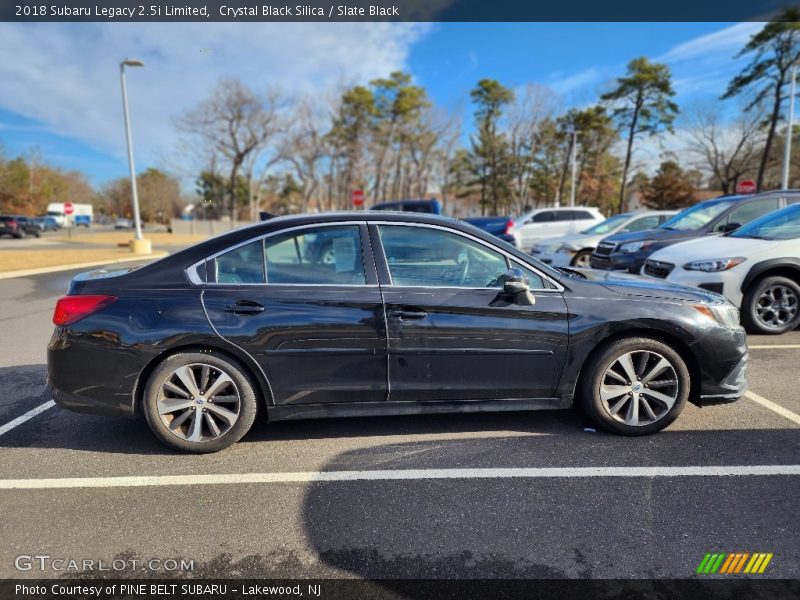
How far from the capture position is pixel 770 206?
305 inches

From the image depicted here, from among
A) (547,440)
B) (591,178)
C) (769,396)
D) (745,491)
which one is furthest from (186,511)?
(591,178)

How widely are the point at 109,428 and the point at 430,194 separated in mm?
64945

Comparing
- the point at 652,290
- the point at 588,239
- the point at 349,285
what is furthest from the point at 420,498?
the point at 588,239

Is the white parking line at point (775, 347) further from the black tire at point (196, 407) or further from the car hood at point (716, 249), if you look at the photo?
the black tire at point (196, 407)

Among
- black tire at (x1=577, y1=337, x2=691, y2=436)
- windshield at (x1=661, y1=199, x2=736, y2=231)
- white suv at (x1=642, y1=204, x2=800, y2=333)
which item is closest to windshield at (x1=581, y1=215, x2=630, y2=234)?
windshield at (x1=661, y1=199, x2=736, y2=231)

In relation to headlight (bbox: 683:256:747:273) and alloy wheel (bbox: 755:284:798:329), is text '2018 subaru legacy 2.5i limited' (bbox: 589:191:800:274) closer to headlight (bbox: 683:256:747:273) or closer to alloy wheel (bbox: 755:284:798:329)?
headlight (bbox: 683:256:747:273)

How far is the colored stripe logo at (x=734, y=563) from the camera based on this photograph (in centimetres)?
211

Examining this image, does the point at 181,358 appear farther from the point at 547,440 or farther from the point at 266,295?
the point at 547,440

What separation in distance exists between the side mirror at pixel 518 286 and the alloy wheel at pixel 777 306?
4.63 m

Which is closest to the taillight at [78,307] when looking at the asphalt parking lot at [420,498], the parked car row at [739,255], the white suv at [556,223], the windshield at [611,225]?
the asphalt parking lot at [420,498]

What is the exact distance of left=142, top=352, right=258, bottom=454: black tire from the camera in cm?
311

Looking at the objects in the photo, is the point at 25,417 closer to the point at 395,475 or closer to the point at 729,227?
the point at 395,475

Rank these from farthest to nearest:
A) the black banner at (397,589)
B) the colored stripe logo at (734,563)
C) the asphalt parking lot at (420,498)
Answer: the asphalt parking lot at (420,498) → the colored stripe logo at (734,563) → the black banner at (397,589)

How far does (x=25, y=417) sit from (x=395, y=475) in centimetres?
318
